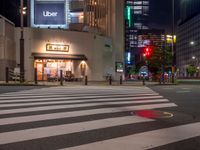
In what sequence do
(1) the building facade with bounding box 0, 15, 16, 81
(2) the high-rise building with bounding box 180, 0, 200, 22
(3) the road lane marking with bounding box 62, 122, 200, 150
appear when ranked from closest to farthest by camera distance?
(3) the road lane marking with bounding box 62, 122, 200, 150
(1) the building facade with bounding box 0, 15, 16, 81
(2) the high-rise building with bounding box 180, 0, 200, 22

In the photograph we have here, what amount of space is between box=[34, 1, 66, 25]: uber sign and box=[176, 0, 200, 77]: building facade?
112370mm

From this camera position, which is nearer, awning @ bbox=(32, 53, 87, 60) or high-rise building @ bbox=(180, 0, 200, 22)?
awning @ bbox=(32, 53, 87, 60)

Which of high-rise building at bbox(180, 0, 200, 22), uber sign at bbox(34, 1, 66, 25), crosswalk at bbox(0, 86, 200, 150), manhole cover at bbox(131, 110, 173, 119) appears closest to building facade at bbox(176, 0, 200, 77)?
high-rise building at bbox(180, 0, 200, 22)

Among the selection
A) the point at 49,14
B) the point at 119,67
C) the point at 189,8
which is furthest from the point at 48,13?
the point at 189,8

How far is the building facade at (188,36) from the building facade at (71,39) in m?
102

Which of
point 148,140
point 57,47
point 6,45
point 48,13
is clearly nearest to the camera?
point 148,140

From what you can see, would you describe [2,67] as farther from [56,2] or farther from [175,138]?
[175,138]

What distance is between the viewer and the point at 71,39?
4356 cm

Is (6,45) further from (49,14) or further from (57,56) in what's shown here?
(49,14)

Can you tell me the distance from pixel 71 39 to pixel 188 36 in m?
140

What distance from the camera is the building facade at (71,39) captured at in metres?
41.2

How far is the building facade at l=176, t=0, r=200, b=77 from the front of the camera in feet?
→ 525

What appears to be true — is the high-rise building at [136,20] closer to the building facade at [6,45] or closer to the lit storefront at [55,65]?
the lit storefront at [55,65]

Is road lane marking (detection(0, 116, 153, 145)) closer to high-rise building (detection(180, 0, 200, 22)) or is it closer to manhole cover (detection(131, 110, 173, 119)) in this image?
manhole cover (detection(131, 110, 173, 119))
